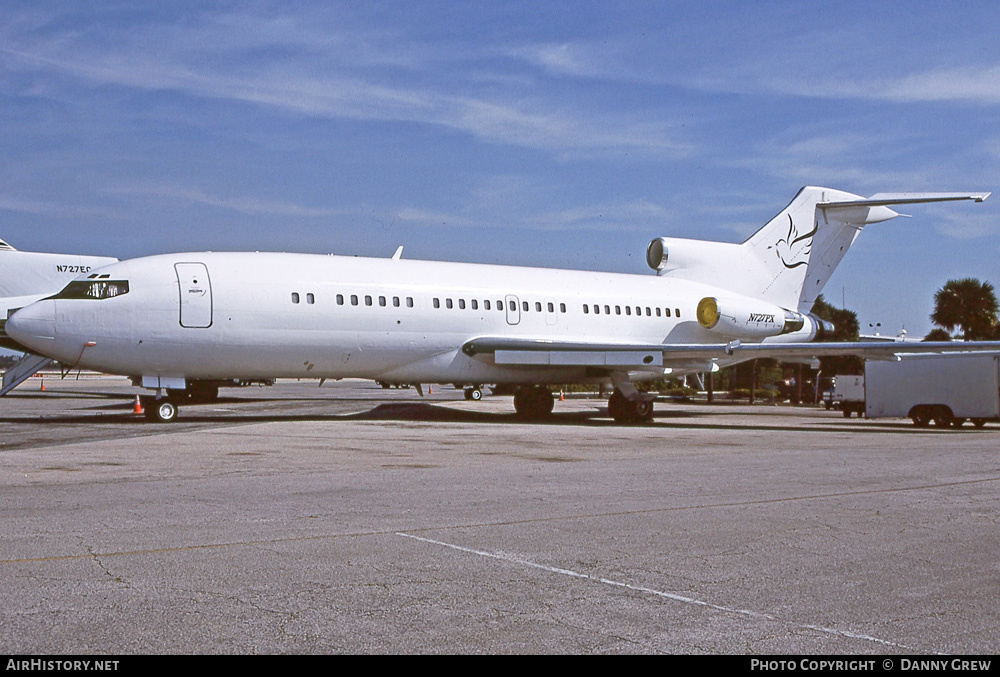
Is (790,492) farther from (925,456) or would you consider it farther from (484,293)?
(484,293)

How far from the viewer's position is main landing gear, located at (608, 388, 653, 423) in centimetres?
2731

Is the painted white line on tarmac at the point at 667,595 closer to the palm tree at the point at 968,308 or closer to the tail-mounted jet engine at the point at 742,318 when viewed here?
the tail-mounted jet engine at the point at 742,318

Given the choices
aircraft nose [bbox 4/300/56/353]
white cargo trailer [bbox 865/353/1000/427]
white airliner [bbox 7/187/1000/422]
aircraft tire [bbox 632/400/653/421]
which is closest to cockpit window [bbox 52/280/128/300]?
white airliner [bbox 7/187/1000/422]

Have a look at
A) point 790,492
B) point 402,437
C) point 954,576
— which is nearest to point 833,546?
point 954,576

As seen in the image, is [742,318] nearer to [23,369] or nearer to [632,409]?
[632,409]

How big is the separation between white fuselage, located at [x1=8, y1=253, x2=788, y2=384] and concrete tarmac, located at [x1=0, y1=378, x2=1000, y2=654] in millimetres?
6845

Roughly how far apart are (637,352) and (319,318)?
9.18 meters

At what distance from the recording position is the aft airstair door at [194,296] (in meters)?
22.0

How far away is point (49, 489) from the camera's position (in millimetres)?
10562

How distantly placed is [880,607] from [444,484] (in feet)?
21.2

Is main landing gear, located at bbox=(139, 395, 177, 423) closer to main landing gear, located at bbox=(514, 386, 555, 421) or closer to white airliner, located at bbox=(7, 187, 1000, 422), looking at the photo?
white airliner, located at bbox=(7, 187, 1000, 422)

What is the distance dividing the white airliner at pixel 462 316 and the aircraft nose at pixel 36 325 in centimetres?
3

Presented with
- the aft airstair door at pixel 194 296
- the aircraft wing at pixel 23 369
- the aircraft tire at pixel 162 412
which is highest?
the aft airstair door at pixel 194 296

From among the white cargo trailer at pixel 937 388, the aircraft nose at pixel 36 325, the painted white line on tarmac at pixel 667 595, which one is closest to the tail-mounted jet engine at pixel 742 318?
the white cargo trailer at pixel 937 388
